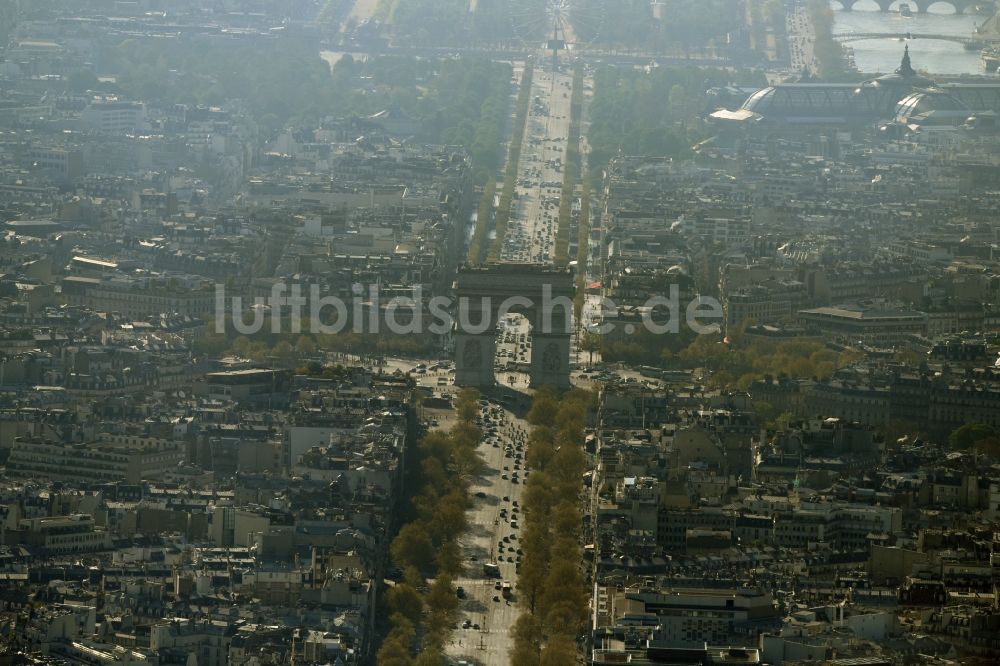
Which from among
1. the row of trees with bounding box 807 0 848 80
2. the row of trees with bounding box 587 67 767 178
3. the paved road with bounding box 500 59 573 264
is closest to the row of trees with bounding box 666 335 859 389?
the paved road with bounding box 500 59 573 264

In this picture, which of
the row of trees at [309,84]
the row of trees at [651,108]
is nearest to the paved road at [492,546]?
the row of trees at [651,108]

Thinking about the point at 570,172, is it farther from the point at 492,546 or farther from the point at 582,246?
the point at 492,546

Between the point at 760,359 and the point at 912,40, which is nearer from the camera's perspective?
the point at 760,359

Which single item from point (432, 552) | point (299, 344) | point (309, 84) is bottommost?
point (432, 552)

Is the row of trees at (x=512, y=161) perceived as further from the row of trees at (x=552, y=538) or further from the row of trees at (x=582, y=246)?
the row of trees at (x=552, y=538)

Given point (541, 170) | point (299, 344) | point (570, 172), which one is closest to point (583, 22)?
point (541, 170)

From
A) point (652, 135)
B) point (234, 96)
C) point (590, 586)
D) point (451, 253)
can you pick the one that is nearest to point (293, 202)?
point (451, 253)

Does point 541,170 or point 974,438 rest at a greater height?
point 541,170
